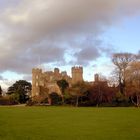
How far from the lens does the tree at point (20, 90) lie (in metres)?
108

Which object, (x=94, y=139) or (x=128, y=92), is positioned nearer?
(x=94, y=139)

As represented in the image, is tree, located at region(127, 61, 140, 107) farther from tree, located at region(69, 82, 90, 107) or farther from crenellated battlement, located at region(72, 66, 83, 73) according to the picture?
crenellated battlement, located at region(72, 66, 83, 73)

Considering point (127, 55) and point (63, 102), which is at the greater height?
point (127, 55)

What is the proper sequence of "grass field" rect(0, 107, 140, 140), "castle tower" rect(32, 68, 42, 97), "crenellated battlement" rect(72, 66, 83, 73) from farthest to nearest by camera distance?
"crenellated battlement" rect(72, 66, 83, 73), "castle tower" rect(32, 68, 42, 97), "grass field" rect(0, 107, 140, 140)

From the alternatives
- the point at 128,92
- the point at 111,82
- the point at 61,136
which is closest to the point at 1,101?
the point at 111,82

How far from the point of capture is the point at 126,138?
14.9 m

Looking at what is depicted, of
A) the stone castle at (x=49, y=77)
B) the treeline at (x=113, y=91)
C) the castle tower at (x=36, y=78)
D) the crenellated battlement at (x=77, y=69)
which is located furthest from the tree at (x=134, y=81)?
the castle tower at (x=36, y=78)

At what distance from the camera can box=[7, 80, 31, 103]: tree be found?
108188 millimetres

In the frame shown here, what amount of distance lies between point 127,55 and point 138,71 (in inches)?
289

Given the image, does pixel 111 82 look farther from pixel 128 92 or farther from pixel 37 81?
pixel 37 81

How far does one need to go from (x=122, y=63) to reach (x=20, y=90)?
44.2m

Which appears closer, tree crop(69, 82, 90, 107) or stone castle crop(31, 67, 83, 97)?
tree crop(69, 82, 90, 107)

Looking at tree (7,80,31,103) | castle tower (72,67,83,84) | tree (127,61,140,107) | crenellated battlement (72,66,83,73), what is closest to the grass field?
tree (127,61,140,107)

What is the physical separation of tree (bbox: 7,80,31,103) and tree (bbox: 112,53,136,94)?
40.1 m
